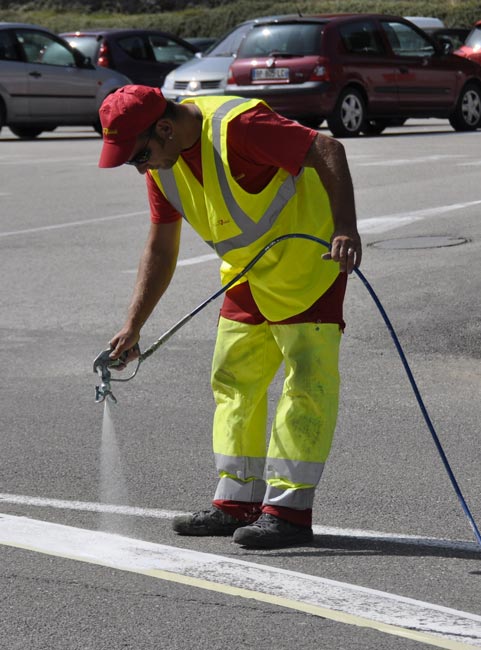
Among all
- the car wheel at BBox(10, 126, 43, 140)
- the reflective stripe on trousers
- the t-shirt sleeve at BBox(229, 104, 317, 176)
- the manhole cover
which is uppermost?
the t-shirt sleeve at BBox(229, 104, 317, 176)

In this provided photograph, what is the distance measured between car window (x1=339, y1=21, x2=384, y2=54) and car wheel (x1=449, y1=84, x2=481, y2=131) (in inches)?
60.5

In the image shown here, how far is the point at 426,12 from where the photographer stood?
4041 centimetres

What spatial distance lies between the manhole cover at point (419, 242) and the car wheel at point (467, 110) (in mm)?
10550

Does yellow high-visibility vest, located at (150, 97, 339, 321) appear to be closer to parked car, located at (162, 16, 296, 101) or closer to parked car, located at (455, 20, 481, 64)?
parked car, located at (162, 16, 296, 101)

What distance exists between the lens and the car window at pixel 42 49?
22.4m

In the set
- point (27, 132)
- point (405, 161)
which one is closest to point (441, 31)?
point (27, 132)

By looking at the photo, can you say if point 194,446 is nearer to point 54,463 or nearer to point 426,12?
point 54,463

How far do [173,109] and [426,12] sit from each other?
37114mm

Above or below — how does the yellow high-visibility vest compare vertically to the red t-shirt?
below

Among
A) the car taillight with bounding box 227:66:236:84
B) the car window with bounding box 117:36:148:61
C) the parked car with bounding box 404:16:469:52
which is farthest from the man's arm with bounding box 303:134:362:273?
the parked car with bounding box 404:16:469:52

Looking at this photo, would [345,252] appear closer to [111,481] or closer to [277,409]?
[277,409]

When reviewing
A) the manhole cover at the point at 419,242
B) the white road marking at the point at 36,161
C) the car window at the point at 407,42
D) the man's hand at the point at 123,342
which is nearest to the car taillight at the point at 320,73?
the car window at the point at 407,42

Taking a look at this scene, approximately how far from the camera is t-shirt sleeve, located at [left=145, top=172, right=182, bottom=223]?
4.91 m

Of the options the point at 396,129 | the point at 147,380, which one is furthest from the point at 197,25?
the point at 147,380
